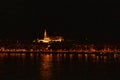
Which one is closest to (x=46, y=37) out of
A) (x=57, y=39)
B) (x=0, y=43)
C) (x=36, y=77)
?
(x=57, y=39)

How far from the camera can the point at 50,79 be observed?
135 feet

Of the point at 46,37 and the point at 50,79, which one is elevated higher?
the point at 46,37

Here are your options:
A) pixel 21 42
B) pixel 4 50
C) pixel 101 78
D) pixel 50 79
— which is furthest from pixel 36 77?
pixel 21 42

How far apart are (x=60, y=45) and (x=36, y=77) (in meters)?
88.8

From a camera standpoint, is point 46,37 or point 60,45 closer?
point 60,45

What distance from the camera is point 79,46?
133m

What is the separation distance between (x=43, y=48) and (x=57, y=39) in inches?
330

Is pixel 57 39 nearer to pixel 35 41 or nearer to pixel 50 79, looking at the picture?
pixel 35 41

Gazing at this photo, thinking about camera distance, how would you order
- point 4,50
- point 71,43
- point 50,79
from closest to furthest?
point 50,79
point 4,50
point 71,43

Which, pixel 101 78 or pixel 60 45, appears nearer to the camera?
pixel 101 78

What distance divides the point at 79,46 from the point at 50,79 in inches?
3640

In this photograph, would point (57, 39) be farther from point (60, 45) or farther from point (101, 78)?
point (101, 78)

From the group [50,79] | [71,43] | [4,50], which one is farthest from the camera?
[71,43]

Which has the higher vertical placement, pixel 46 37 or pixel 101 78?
pixel 46 37
